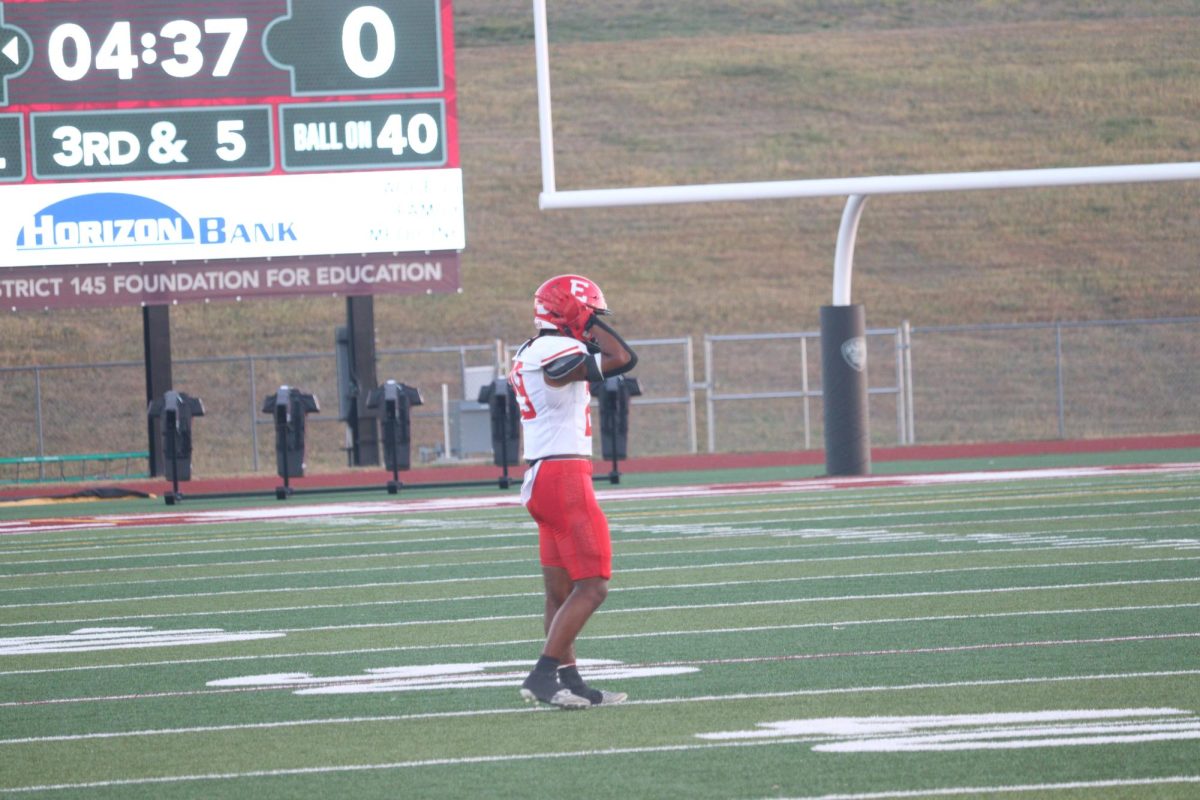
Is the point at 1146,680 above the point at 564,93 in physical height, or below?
below

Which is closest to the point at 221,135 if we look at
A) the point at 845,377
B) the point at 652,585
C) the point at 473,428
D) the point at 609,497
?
the point at 609,497

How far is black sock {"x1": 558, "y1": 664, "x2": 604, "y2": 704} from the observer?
7.12 m

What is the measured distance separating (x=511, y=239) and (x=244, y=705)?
3770 cm

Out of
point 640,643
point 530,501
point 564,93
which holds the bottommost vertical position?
point 640,643

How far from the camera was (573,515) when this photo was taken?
23.4ft

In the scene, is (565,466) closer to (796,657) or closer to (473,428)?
(796,657)

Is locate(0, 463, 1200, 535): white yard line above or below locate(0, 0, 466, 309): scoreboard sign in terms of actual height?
below

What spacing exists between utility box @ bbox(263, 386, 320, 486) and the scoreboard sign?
1270 mm

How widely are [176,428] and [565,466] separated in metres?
13.9

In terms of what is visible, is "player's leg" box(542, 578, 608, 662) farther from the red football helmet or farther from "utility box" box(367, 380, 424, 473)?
"utility box" box(367, 380, 424, 473)

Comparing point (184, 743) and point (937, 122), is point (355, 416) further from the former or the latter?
point (937, 122)

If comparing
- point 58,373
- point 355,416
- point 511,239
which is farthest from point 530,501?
point 511,239

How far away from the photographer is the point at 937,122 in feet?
159

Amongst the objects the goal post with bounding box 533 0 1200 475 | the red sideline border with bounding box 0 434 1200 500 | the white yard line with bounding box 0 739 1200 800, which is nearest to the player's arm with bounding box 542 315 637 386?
the white yard line with bounding box 0 739 1200 800
